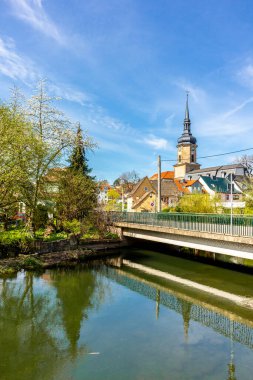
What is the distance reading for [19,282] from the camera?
16.7 meters

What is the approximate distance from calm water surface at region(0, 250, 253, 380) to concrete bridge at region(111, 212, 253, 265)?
2.13 metres

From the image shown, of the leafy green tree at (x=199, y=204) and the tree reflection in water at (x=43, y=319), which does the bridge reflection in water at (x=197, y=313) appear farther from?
the leafy green tree at (x=199, y=204)

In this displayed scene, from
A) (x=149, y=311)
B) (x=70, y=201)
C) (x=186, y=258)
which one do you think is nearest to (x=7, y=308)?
(x=149, y=311)

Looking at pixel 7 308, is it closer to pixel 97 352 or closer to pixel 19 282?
pixel 19 282

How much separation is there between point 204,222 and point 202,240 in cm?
140

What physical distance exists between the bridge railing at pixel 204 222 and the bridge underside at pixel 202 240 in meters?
0.37

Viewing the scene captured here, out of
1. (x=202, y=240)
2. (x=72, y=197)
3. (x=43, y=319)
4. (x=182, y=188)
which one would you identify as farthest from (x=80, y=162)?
(x=182, y=188)

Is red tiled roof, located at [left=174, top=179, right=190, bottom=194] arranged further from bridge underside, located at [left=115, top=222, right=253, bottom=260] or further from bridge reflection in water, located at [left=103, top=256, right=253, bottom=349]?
bridge reflection in water, located at [left=103, top=256, right=253, bottom=349]

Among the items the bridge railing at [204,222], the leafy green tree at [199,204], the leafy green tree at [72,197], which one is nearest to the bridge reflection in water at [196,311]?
the bridge railing at [204,222]

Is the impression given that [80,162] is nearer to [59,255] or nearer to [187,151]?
[59,255]

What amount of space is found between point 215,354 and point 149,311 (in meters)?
4.23

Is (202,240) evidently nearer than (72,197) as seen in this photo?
Yes

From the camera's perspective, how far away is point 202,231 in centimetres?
1838

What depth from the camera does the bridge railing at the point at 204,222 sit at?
16.0m
